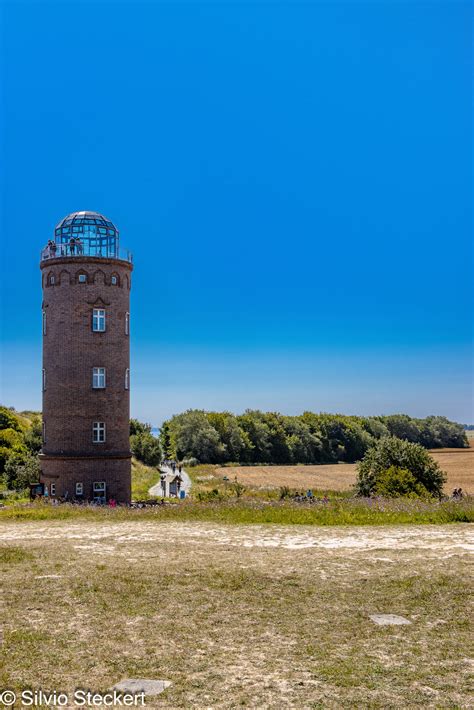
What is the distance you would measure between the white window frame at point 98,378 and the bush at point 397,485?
15.1 m

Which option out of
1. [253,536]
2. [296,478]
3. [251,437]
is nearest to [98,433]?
[253,536]

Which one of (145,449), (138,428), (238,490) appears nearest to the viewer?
(238,490)

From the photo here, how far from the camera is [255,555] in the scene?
49.8 ft

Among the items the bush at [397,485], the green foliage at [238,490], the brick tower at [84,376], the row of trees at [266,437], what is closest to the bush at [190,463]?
the row of trees at [266,437]

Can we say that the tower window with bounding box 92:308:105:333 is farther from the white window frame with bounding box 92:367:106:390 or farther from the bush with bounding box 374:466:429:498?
the bush with bounding box 374:466:429:498

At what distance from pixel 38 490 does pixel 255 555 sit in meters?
23.4

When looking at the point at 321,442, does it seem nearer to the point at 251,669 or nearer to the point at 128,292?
the point at 128,292

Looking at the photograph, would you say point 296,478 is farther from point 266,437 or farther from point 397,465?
point 397,465

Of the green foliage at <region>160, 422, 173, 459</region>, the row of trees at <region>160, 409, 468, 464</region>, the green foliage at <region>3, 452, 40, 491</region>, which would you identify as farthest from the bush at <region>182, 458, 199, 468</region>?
the green foliage at <region>3, 452, 40, 491</region>

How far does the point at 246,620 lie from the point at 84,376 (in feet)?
86.3

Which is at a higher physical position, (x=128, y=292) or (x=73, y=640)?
(x=128, y=292)

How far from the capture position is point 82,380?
34844 mm

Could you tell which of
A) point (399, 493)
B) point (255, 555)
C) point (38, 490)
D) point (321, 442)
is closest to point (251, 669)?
point (255, 555)

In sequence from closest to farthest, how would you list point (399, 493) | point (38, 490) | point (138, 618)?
point (138, 618), point (399, 493), point (38, 490)
